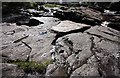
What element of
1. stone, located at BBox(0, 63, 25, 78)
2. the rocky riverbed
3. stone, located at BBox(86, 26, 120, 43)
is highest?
stone, located at BBox(86, 26, 120, 43)

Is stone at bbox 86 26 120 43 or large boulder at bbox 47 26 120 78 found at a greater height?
stone at bbox 86 26 120 43

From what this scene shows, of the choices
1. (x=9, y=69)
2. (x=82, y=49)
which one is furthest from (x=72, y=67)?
(x=9, y=69)

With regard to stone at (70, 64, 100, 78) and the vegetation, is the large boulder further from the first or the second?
the vegetation

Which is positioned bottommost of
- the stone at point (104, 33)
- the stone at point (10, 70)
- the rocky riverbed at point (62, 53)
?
the stone at point (10, 70)

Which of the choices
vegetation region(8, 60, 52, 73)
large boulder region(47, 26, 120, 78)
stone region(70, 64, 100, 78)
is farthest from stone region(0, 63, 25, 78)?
stone region(70, 64, 100, 78)

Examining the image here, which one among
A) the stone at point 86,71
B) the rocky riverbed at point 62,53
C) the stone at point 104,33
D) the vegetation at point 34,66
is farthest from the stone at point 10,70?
the stone at point 104,33

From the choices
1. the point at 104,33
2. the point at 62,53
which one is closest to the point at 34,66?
the point at 62,53

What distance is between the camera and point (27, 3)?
1261 inches

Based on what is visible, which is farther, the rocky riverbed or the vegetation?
the vegetation

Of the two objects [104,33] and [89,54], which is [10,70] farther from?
[104,33]

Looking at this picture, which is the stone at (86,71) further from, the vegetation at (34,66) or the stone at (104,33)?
the stone at (104,33)

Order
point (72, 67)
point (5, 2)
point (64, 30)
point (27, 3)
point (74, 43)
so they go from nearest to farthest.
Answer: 1. point (72, 67)
2. point (74, 43)
3. point (64, 30)
4. point (5, 2)
5. point (27, 3)

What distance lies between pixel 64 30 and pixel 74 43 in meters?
2.19

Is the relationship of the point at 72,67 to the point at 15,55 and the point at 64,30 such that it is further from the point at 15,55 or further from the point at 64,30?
the point at 64,30
